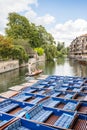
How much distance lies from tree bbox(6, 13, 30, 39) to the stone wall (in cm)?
2023

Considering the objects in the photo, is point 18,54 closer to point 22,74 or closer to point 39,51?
point 22,74

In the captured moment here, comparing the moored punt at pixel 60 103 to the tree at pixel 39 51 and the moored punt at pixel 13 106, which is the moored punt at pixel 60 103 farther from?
the tree at pixel 39 51

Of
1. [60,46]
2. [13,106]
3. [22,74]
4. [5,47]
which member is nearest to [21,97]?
[13,106]

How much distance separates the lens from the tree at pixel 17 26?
57625mm

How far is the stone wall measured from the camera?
31648mm

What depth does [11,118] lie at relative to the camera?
27.3 ft

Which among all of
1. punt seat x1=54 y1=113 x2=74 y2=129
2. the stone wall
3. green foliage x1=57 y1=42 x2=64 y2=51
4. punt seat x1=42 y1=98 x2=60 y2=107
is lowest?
punt seat x1=54 y1=113 x2=74 y2=129

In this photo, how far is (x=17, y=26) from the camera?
57.5m

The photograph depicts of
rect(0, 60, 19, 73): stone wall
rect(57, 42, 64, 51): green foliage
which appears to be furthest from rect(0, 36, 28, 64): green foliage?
rect(57, 42, 64, 51): green foliage

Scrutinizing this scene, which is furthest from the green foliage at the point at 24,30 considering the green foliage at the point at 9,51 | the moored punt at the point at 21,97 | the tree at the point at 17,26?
the moored punt at the point at 21,97

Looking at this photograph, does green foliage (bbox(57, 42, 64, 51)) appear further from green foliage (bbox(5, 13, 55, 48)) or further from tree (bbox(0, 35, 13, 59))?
tree (bbox(0, 35, 13, 59))

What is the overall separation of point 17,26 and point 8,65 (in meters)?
26.1

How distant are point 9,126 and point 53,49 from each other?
59.1 m

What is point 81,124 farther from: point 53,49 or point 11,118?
point 53,49
